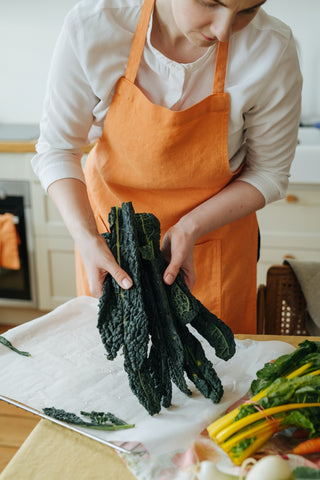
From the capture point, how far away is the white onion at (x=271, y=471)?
0.72 metres

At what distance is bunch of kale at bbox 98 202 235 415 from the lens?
952 millimetres

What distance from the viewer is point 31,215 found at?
8.55ft

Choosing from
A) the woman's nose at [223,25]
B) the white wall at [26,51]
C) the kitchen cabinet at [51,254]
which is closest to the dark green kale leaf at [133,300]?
the woman's nose at [223,25]

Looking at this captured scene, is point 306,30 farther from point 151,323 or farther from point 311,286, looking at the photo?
point 151,323

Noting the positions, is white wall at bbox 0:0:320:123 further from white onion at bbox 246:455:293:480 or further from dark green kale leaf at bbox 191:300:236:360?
white onion at bbox 246:455:293:480

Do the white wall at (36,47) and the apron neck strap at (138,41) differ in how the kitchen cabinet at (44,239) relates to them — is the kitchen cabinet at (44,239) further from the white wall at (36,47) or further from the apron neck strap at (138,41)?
the apron neck strap at (138,41)

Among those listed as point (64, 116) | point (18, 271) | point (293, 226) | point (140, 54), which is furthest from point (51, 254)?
point (140, 54)

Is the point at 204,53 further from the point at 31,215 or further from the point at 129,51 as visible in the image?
the point at 31,215

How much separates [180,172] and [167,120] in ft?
0.42

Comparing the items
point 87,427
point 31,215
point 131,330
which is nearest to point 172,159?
point 131,330

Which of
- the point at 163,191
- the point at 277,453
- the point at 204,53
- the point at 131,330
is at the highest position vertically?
the point at 204,53

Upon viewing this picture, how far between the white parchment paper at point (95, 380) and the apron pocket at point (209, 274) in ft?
0.71

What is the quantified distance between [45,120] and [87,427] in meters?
0.67

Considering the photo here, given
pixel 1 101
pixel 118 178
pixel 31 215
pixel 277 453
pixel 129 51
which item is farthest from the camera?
pixel 1 101
